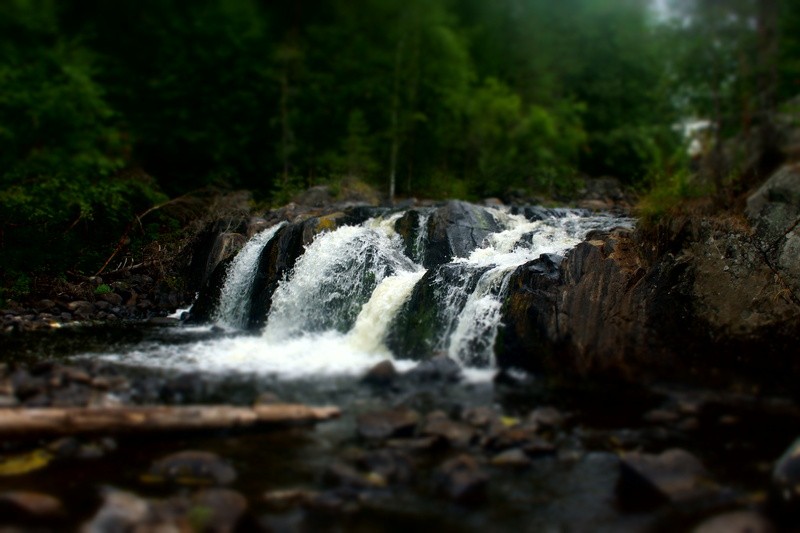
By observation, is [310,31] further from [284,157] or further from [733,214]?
[733,214]

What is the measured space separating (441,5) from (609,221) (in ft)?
51.1

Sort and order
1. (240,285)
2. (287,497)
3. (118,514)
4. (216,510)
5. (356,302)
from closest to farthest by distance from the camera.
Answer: (118,514)
(216,510)
(287,497)
(356,302)
(240,285)

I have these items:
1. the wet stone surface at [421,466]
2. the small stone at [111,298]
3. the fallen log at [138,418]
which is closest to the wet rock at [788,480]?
the wet stone surface at [421,466]

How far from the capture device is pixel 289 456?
5.33m

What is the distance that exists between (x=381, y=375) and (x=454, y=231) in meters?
5.09

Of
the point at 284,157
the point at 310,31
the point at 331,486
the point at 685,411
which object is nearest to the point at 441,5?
the point at 310,31

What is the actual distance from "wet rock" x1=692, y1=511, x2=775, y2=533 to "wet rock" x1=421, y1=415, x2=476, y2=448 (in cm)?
219

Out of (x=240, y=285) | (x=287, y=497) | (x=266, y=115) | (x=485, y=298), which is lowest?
(x=287, y=497)

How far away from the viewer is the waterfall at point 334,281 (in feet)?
36.0

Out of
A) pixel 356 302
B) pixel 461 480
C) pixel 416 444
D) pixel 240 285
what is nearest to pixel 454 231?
pixel 356 302

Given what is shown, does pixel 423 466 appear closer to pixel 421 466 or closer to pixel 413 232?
pixel 421 466

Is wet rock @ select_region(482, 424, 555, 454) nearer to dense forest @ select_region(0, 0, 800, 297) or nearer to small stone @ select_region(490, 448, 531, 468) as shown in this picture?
small stone @ select_region(490, 448, 531, 468)

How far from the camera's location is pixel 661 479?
473 centimetres

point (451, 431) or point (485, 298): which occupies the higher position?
point (485, 298)
